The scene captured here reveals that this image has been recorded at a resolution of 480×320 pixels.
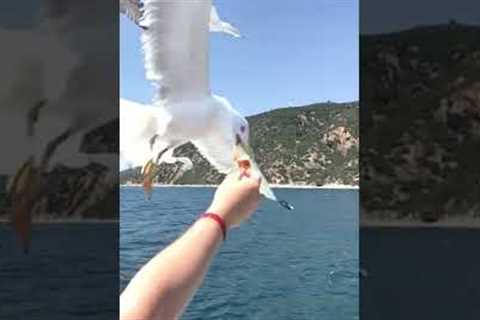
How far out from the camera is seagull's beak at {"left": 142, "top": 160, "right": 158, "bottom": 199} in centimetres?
107

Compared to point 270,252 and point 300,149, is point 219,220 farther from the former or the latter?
point 300,149

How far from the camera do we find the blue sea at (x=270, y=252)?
1.28m

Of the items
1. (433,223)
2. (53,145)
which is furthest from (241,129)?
(433,223)

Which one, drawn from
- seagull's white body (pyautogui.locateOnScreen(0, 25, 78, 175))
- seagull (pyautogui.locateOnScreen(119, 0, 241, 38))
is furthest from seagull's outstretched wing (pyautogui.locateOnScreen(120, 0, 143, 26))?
seagull's white body (pyautogui.locateOnScreen(0, 25, 78, 175))

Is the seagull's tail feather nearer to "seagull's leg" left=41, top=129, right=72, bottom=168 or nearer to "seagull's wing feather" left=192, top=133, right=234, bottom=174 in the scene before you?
"seagull's wing feather" left=192, top=133, right=234, bottom=174

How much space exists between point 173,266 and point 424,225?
6.11m

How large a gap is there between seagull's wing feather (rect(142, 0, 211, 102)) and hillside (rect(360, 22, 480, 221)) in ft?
9.06

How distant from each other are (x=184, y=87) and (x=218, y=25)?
13cm

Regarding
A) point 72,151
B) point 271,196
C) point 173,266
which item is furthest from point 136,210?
point 72,151

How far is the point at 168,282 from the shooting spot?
1.70 feet

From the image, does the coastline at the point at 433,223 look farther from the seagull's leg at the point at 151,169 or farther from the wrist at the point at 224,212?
the wrist at the point at 224,212

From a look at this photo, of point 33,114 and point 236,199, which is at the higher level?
point 236,199

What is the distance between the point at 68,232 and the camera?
4.43m

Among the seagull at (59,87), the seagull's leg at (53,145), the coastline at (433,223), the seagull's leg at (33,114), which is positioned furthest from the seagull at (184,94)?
the coastline at (433,223)
